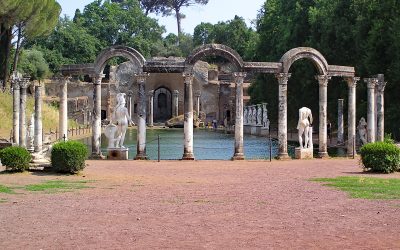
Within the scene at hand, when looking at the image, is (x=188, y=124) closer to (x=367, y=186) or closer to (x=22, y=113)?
(x=22, y=113)

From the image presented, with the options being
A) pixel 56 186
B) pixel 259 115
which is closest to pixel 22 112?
pixel 56 186

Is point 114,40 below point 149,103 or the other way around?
the other way around

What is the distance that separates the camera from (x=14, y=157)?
18.1 m

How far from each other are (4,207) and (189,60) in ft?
42.9

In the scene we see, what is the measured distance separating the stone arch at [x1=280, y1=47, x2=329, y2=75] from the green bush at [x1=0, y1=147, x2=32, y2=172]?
10937 mm

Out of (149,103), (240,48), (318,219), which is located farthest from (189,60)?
(240,48)

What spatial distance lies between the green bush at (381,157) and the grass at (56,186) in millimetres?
8263

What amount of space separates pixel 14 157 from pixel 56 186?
10.4 ft

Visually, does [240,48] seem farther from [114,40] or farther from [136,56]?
[136,56]

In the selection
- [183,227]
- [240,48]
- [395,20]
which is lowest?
[183,227]

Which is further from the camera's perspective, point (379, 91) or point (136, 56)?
point (379, 91)

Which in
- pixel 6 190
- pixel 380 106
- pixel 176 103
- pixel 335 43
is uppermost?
pixel 335 43

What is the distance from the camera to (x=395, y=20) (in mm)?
32531

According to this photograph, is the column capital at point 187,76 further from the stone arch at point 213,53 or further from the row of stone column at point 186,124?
the stone arch at point 213,53
